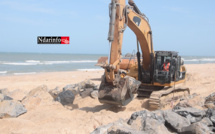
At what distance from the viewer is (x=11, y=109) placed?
21.8ft

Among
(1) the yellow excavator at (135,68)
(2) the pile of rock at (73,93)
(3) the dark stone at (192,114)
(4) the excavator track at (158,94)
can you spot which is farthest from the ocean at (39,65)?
(3) the dark stone at (192,114)

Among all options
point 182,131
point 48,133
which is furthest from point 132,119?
point 48,133

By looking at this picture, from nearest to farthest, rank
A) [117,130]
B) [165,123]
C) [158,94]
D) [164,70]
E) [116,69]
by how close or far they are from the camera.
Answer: [117,130]
[165,123]
[116,69]
[158,94]
[164,70]

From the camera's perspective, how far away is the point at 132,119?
5.13 meters

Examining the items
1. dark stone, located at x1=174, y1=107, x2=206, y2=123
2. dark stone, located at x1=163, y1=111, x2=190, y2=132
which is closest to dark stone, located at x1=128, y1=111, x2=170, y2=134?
dark stone, located at x1=163, y1=111, x2=190, y2=132

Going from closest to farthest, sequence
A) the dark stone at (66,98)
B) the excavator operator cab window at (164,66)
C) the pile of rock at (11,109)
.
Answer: the pile of rock at (11,109), the dark stone at (66,98), the excavator operator cab window at (164,66)

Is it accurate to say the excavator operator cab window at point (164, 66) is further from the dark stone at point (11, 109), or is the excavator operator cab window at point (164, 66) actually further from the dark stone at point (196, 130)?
the dark stone at point (11, 109)

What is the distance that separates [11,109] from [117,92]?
2.99 metres

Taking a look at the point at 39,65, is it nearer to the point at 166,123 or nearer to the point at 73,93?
the point at 73,93

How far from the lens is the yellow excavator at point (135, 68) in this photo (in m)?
6.91

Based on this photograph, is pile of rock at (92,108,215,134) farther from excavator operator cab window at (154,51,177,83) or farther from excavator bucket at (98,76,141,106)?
excavator operator cab window at (154,51,177,83)

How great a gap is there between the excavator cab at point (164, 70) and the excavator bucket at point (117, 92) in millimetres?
2087

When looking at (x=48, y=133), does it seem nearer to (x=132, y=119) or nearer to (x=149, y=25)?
(x=132, y=119)

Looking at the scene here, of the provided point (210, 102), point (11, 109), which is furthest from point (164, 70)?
point (11, 109)
